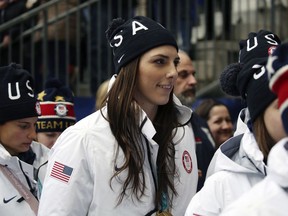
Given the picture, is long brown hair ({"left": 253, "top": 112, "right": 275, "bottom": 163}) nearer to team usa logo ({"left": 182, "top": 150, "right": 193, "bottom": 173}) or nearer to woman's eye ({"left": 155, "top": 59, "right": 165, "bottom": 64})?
woman's eye ({"left": 155, "top": 59, "right": 165, "bottom": 64})

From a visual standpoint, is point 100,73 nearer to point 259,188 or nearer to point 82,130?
point 82,130

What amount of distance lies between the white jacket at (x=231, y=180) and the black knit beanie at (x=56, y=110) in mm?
2902

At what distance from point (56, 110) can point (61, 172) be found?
Answer: 7.13 feet

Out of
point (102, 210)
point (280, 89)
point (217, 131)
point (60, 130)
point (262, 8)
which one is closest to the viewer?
point (280, 89)

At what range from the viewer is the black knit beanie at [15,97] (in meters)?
5.38

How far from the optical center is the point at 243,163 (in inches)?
144

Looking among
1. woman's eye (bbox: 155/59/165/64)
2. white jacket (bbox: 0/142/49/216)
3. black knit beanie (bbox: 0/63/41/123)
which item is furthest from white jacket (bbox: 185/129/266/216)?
black knit beanie (bbox: 0/63/41/123)

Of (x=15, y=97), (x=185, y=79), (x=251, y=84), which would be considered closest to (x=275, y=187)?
(x=251, y=84)

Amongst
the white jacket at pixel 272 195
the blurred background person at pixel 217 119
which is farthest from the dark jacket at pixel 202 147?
the white jacket at pixel 272 195

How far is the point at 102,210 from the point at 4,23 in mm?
5595

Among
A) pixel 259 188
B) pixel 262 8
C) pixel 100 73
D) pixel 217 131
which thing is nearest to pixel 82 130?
pixel 259 188

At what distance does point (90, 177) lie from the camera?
432 centimetres

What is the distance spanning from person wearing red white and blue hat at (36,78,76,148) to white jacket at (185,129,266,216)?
2.89 meters

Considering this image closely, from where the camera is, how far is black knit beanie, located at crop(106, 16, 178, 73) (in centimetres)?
448
